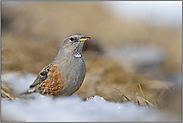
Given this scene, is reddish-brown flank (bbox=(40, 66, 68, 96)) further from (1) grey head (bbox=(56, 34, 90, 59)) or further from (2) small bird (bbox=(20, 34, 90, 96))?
(1) grey head (bbox=(56, 34, 90, 59))

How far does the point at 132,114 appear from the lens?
1.53 meters

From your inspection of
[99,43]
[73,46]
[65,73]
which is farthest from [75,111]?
[99,43]

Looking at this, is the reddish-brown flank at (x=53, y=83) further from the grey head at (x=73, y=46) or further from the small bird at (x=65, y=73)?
the grey head at (x=73, y=46)

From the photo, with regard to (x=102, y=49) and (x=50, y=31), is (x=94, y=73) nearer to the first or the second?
(x=102, y=49)

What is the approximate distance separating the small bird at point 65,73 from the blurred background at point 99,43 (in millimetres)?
1132

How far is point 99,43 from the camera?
5.54 metres

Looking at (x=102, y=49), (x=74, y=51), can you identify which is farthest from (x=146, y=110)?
(x=102, y=49)

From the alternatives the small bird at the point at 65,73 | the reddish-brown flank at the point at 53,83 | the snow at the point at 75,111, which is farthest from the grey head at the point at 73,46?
the snow at the point at 75,111

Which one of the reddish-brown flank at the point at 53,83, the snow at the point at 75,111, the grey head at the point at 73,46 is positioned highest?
the grey head at the point at 73,46

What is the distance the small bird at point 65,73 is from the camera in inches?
73.7

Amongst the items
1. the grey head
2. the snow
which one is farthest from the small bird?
the snow

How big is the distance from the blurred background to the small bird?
1132 millimetres

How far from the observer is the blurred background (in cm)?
367

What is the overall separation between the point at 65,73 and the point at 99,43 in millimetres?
3747
